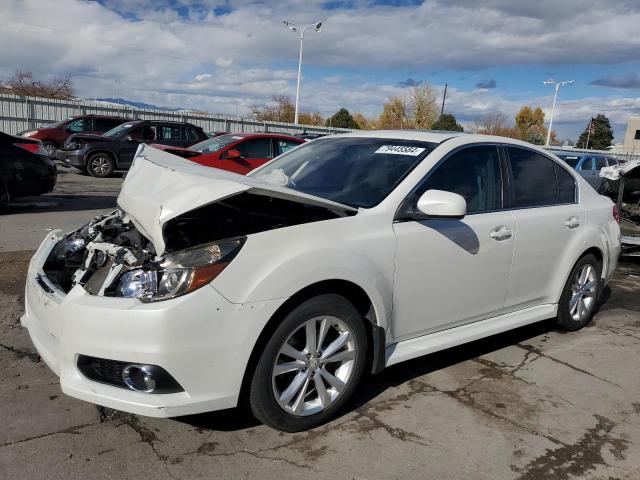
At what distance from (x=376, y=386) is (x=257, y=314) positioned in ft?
4.54

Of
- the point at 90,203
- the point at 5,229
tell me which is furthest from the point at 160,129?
the point at 5,229

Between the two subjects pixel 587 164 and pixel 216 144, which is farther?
pixel 587 164

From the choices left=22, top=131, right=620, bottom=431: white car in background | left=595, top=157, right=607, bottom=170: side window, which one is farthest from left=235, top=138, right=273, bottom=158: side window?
left=595, top=157, right=607, bottom=170: side window

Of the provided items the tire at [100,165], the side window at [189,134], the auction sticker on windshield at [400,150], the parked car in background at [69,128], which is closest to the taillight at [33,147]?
the tire at [100,165]

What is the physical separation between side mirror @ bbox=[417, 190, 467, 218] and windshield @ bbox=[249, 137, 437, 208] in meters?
0.28

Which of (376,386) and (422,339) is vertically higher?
(422,339)

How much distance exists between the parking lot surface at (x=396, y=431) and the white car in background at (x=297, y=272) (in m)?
0.26

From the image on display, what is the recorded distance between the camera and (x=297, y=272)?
2941 mm

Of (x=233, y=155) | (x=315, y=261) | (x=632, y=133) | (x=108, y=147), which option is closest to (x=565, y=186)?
(x=315, y=261)

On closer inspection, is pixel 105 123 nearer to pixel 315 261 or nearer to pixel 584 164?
pixel 584 164

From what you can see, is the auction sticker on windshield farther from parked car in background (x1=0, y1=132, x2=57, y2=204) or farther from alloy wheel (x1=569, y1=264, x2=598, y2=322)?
parked car in background (x1=0, y1=132, x2=57, y2=204)

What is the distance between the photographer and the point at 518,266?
4.27 m

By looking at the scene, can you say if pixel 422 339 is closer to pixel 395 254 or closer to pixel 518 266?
pixel 395 254

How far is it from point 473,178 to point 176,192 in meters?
2.15
